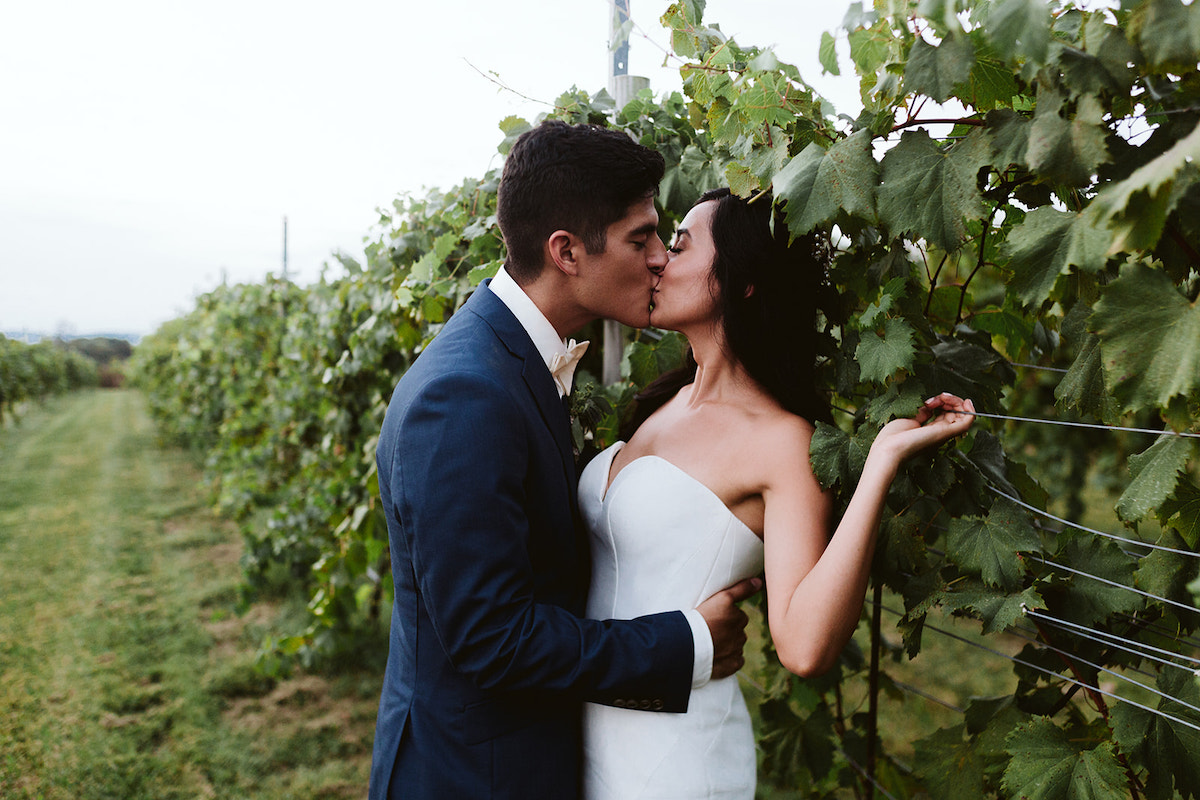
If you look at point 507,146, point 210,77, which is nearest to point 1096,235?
point 507,146

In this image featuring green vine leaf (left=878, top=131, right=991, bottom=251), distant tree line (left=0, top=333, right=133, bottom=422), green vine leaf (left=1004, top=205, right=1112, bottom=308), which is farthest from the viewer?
distant tree line (left=0, top=333, right=133, bottom=422)

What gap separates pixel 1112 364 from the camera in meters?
0.96

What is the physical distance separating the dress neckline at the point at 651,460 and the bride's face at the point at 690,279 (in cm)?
35

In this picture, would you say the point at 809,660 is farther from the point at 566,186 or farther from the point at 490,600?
the point at 566,186

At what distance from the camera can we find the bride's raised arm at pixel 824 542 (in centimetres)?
137

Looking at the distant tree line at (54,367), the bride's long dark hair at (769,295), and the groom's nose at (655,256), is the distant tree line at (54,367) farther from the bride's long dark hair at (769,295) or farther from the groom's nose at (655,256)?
the bride's long dark hair at (769,295)

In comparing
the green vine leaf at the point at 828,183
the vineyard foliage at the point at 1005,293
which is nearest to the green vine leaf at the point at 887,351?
the vineyard foliage at the point at 1005,293

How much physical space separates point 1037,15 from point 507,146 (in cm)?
181

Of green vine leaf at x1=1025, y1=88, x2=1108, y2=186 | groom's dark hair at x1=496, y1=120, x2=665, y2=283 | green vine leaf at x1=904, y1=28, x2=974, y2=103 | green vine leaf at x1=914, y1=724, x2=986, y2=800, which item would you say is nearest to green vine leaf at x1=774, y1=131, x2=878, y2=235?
green vine leaf at x1=904, y1=28, x2=974, y2=103

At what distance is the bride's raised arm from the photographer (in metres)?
1.37

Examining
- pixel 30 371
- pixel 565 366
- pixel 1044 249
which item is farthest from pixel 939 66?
pixel 30 371

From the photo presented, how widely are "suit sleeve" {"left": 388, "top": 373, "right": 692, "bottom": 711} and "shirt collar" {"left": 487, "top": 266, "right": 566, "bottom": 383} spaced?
0.93ft

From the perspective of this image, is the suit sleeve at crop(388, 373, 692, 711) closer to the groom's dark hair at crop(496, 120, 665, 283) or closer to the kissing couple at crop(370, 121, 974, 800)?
the kissing couple at crop(370, 121, 974, 800)

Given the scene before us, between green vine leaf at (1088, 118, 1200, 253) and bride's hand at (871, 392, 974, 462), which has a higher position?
green vine leaf at (1088, 118, 1200, 253)
